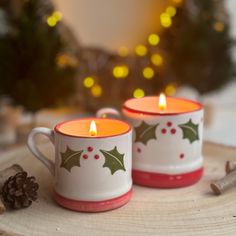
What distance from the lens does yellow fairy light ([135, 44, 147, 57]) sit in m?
1.19

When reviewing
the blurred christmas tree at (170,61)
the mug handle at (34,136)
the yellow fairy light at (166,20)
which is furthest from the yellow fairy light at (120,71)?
the mug handle at (34,136)

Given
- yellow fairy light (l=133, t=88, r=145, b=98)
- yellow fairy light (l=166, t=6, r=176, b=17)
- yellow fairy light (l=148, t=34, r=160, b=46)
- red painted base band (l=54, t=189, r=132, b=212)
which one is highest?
yellow fairy light (l=166, t=6, r=176, b=17)

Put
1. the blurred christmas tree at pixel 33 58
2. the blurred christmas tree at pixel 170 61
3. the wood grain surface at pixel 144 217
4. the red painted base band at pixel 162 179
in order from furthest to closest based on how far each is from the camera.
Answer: the blurred christmas tree at pixel 170 61
the blurred christmas tree at pixel 33 58
the red painted base band at pixel 162 179
the wood grain surface at pixel 144 217

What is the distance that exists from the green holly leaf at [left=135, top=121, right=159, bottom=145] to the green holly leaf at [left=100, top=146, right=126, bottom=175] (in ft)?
0.20

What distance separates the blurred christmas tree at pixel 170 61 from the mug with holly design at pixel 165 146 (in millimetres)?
519

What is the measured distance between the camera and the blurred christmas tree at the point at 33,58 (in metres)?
0.97

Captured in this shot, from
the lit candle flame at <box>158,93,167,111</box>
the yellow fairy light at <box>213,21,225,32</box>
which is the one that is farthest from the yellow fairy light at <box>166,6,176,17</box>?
the lit candle flame at <box>158,93,167,111</box>

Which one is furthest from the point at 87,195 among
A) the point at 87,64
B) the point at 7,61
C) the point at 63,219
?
the point at 87,64

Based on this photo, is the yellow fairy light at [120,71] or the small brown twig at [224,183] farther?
the yellow fairy light at [120,71]

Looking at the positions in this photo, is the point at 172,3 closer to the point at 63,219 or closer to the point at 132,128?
the point at 132,128

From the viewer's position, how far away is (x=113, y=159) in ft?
1.71

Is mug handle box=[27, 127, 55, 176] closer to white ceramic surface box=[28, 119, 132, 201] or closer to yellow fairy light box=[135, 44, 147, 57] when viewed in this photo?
white ceramic surface box=[28, 119, 132, 201]

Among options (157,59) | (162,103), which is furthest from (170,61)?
(162,103)

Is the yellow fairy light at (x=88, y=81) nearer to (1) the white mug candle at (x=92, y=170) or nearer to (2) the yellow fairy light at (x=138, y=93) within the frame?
(2) the yellow fairy light at (x=138, y=93)
